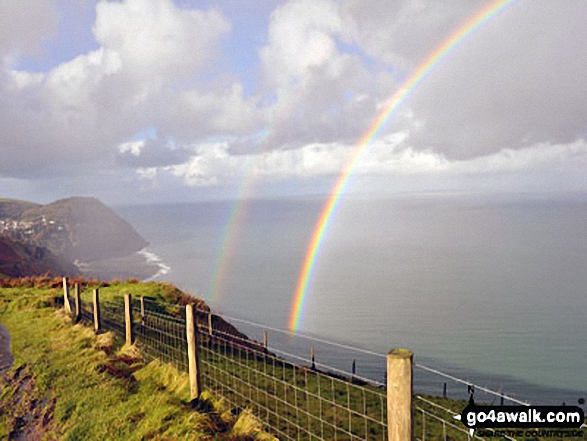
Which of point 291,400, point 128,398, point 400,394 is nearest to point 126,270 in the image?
point 291,400

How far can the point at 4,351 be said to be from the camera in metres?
14.6

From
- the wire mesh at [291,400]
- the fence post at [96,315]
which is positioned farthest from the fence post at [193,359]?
the fence post at [96,315]

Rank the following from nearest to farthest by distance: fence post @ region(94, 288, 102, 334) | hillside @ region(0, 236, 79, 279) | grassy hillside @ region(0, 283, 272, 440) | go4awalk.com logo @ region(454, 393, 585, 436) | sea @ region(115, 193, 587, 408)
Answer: go4awalk.com logo @ region(454, 393, 585, 436), grassy hillside @ region(0, 283, 272, 440), fence post @ region(94, 288, 102, 334), sea @ region(115, 193, 587, 408), hillside @ region(0, 236, 79, 279)

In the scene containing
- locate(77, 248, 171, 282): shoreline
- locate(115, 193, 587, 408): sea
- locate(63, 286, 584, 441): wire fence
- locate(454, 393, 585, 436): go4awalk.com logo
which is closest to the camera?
locate(454, 393, 585, 436): go4awalk.com logo

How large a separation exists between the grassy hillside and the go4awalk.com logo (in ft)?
13.2

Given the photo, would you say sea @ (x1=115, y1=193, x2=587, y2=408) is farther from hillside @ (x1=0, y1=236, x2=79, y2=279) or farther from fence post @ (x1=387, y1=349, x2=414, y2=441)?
hillside @ (x1=0, y1=236, x2=79, y2=279)

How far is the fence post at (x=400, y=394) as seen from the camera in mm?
5000

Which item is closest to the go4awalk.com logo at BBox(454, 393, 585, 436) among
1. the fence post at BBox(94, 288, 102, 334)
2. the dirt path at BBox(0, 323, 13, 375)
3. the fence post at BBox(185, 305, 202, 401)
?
the fence post at BBox(185, 305, 202, 401)

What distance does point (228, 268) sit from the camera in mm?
164625

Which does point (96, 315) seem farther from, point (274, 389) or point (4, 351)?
point (274, 389)

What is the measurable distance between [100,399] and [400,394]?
7577mm

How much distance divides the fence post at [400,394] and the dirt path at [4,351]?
475 inches

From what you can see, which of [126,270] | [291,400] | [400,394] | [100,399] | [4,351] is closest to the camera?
[400,394]

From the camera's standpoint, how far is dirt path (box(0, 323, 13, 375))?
12.9 meters
